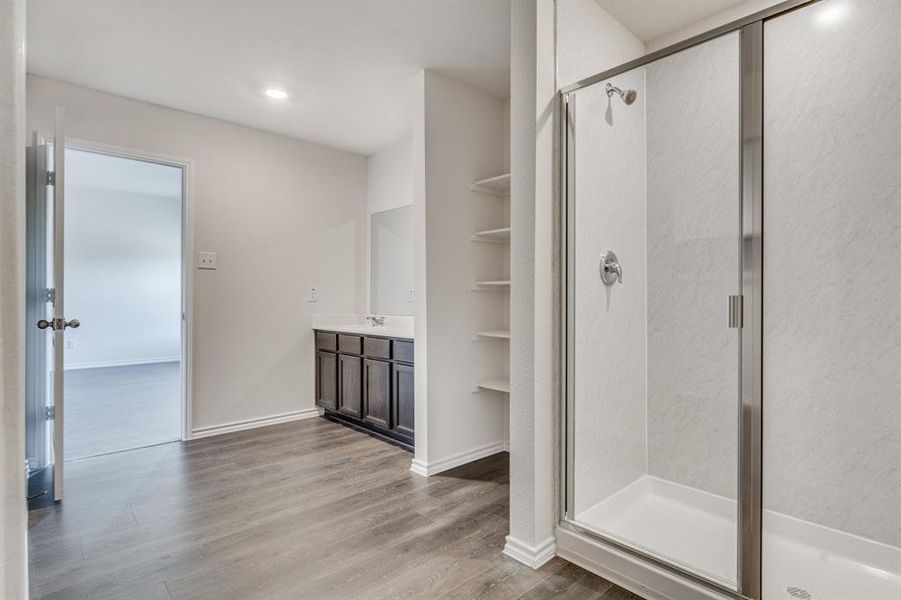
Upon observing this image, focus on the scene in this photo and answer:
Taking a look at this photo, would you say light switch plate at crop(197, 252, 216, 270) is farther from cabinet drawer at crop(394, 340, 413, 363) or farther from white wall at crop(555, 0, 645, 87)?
white wall at crop(555, 0, 645, 87)

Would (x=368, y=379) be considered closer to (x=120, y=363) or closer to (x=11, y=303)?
(x=11, y=303)

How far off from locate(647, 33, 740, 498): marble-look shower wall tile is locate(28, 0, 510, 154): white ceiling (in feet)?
3.31

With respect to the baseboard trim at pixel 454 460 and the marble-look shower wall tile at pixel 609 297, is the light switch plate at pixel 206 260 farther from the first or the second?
the marble-look shower wall tile at pixel 609 297

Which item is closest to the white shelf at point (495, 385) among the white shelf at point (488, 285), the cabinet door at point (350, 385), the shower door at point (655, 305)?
the white shelf at point (488, 285)

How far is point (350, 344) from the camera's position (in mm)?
3797

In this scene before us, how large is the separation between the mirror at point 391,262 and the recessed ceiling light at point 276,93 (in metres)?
1.29

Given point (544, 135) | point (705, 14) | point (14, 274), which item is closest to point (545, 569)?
point (544, 135)

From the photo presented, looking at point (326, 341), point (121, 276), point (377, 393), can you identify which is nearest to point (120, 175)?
point (121, 276)

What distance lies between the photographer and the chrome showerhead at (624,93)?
2.07 meters

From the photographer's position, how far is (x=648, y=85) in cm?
219

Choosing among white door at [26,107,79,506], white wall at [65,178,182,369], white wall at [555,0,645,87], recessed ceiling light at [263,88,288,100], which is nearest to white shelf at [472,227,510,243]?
white wall at [555,0,645,87]

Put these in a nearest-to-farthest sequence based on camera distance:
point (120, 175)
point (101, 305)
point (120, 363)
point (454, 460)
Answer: point (454, 460) → point (120, 175) → point (101, 305) → point (120, 363)

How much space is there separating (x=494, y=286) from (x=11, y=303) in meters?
2.79

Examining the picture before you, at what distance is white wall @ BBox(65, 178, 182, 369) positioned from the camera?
22.6ft
